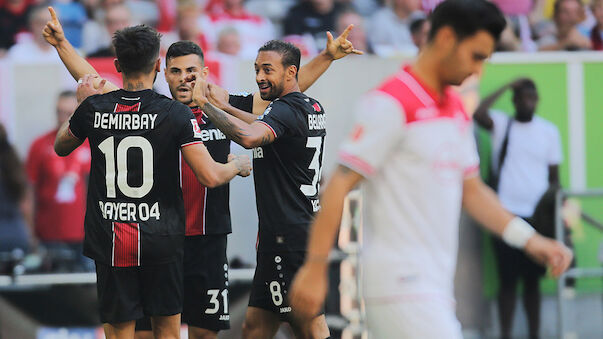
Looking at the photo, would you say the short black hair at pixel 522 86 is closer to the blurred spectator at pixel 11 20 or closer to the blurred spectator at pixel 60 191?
the blurred spectator at pixel 60 191

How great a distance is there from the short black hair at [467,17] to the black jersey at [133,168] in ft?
6.59

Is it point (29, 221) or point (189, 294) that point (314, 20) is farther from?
point (189, 294)

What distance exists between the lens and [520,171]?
10.3 metres

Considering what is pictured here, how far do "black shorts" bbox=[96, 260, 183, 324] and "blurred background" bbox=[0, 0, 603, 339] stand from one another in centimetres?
311

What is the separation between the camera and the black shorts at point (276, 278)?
623cm

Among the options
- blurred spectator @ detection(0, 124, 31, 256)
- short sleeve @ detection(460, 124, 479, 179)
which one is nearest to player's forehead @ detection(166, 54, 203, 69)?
short sleeve @ detection(460, 124, 479, 179)

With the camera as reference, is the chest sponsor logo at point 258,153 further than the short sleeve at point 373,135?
Yes

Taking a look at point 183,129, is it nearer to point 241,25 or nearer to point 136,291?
point 136,291

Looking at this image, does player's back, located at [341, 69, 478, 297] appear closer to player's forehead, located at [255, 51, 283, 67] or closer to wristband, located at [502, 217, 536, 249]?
wristband, located at [502, 217, 536, 249]

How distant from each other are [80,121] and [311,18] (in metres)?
6.57

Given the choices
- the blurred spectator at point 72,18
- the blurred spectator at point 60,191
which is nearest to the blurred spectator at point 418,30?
the blurred spectator at point 72,18

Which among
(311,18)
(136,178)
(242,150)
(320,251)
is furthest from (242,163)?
(311,18)

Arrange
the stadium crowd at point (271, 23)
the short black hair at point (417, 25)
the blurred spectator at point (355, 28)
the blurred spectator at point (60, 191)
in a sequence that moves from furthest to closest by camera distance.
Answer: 1. the short black hair at point (417, 25)
2. the blurred spectator at point (355, 28)
3. the stadium crowd at point (271, 23)
4. the blurred spectator at point (60, 191)

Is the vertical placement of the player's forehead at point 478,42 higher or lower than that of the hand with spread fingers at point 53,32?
lower
